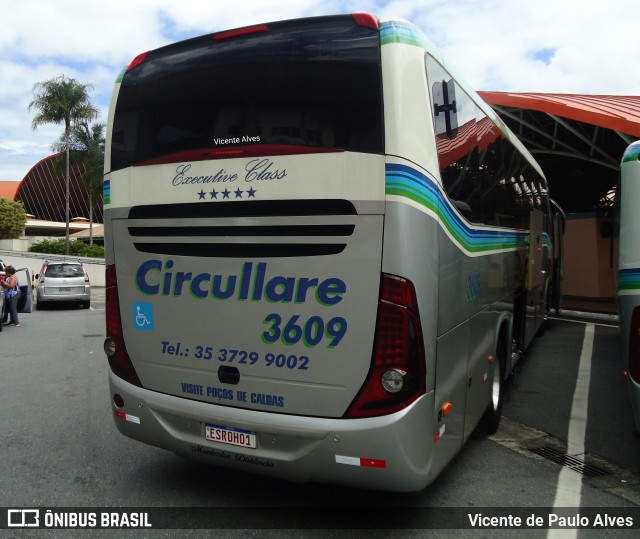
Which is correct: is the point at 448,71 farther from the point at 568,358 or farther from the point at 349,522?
the point at 568,358

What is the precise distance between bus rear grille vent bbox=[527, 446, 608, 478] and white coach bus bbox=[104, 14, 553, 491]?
1210 millimetres

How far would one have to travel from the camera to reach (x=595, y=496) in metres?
4.29

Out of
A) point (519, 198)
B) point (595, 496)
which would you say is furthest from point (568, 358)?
point (595, 496)

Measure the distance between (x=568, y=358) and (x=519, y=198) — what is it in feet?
14.0

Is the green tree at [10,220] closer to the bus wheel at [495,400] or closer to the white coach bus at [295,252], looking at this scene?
the white coach bus at [295,252]

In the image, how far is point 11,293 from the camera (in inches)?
543

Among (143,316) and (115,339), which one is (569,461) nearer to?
(143,316)

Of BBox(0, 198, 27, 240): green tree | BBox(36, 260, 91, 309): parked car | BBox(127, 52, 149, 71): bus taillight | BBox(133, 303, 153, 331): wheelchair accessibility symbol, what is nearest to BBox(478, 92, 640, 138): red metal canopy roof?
BBox(127, 52, 149, 71): bus taillight

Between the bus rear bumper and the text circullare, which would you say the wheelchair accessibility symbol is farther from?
the bus rear bumper

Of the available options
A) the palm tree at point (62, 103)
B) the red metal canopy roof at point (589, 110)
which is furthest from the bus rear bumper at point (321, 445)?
the palm tree at point (62, 103)

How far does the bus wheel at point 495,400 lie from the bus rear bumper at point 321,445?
2.35 meters

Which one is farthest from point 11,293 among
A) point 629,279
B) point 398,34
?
point 629,279

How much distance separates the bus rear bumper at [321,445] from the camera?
331 centimetres

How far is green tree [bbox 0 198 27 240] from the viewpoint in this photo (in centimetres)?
5453
